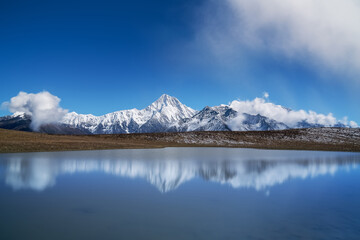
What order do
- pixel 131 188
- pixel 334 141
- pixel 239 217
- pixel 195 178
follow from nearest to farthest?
pixel 239 217 → pixel 131 188 → pixel 195 178 → pixel 334 141

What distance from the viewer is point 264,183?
1855 cm

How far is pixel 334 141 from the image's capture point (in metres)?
93.6

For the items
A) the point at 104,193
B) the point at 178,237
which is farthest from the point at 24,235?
the point at 104,193

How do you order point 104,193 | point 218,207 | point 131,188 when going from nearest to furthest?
point 218,207 → point 104,193 → point 131,188

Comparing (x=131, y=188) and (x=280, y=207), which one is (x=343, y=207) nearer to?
(x=280, y=207)

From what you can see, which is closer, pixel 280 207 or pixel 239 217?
pixel 239 217

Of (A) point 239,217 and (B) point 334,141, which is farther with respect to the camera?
(B) point 334,141

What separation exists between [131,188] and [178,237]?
832 cm

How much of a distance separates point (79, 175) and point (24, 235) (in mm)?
12751

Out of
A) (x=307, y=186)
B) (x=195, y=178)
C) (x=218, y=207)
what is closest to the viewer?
(x=218, y=207)

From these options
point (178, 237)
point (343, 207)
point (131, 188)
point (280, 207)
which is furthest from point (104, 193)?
point (343, 207)

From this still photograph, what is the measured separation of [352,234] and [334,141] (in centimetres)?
9809

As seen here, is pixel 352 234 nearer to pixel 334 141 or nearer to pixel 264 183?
pixel 264 183

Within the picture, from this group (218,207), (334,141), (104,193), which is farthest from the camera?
(334,141)
